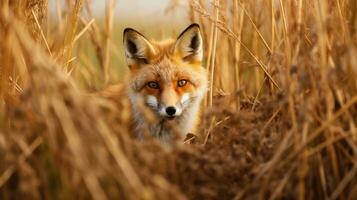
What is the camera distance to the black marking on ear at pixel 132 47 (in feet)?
15.3

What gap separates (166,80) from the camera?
4.53 metres

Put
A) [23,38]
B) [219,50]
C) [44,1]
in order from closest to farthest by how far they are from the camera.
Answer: [23,38] < [44,1] < [219,50]

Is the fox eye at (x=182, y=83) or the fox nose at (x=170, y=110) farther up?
the fox eye at (x=182, y=83)

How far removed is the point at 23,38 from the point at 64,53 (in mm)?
1913

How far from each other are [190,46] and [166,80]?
37 cm

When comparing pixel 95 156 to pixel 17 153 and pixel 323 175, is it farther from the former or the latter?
pixel 323 175

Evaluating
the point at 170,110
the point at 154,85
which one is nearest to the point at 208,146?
the point at 170,110

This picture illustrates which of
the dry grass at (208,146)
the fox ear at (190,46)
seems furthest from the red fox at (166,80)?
the dry grass at (208,146)

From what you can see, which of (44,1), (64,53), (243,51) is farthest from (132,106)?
(243,51)

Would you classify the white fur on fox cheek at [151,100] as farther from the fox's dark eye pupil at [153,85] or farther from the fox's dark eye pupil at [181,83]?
the fox's dark eye pupil at [181,83]

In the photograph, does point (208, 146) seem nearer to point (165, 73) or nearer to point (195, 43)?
point (165, 73)

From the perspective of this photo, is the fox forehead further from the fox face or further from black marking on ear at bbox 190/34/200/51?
black marking on ear at bbox 190/34/200/51

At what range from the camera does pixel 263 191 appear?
9.50ft

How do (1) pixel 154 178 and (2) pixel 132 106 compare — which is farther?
(2) pixel 132 106
